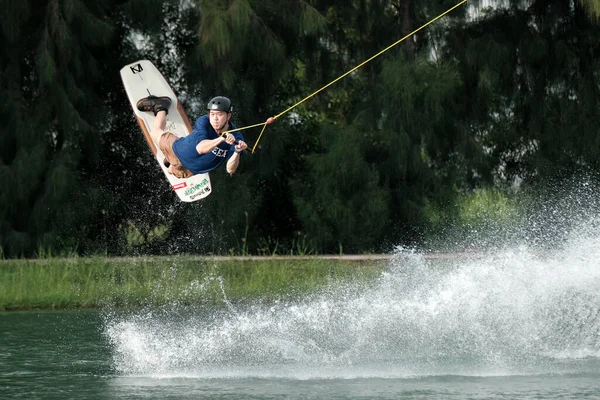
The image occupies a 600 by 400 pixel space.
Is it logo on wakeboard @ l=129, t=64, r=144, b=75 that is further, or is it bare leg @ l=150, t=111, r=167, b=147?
logo on wakeboard @ l=129, t=64, r=144, b=75

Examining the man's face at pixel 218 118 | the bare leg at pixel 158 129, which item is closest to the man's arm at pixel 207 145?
the man's face at pixel 218 118

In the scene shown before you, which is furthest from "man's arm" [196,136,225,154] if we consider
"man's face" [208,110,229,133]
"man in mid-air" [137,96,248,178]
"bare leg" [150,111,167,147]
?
"bare leg" [150,111,167,147]

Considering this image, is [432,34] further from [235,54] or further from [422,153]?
[235,54]

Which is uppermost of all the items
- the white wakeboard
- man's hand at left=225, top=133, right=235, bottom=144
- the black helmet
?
the white wakeboard

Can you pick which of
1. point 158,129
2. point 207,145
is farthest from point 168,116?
point 207,145

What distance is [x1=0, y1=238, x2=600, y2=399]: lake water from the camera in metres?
7.92

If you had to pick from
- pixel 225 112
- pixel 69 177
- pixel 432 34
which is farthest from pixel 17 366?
pixel 432 34

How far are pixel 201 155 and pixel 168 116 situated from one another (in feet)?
15.7

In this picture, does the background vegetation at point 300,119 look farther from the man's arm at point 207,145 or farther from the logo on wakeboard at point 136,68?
the man's arm at point 207,145

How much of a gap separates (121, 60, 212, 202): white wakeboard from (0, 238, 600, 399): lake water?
2.80 meters

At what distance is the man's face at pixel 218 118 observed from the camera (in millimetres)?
9164

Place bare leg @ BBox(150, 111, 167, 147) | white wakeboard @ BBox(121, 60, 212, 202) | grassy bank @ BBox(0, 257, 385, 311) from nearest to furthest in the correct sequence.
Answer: bare leg @ BBox(150, 111, 167, 147), grassy bank @ BBox(0, 257, 385, 311), white wakeboard @ BBox(121, 60, 212, 202)

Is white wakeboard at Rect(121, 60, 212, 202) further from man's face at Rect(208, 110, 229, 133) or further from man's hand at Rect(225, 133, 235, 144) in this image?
man's hand at Rect(225, 133, 235, 144)

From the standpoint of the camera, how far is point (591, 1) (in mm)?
15812
